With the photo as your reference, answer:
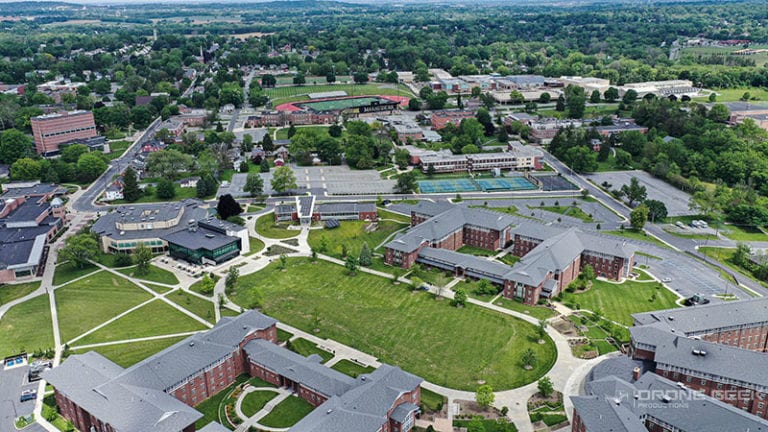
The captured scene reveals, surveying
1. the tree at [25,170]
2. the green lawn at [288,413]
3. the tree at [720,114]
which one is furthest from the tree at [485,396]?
the tree at [720,114]

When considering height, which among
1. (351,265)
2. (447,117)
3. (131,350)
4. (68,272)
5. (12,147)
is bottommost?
(131,350)

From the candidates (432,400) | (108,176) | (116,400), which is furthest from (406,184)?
(116,400)

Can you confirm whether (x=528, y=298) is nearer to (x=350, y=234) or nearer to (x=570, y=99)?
(x=350, y=234)

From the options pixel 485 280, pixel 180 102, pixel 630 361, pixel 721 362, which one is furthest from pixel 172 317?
pixel 180 102

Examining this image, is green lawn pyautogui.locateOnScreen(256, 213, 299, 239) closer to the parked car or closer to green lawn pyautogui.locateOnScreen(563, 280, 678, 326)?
the parked car

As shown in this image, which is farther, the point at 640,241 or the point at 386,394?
the point at 640,241

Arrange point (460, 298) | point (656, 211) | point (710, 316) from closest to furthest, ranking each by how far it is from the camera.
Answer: point (710, 316) < point (460, 298) < point (656, 211)

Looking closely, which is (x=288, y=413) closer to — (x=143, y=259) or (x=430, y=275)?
(x=430, y=275)
